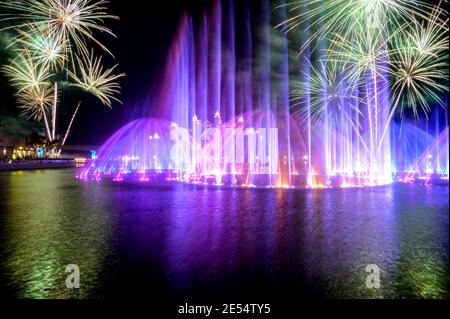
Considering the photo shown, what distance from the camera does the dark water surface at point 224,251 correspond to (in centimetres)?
502

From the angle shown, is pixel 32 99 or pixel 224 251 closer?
pixel 224 251

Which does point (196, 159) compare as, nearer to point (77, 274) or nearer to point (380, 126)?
point (380, 126)

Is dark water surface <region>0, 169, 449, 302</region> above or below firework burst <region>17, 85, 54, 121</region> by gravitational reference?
below

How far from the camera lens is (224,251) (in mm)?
6781

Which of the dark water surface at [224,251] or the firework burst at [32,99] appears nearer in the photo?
the dark water surface at [224,251]

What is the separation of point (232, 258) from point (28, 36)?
31375mm

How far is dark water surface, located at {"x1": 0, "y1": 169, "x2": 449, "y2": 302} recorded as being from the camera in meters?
5.02

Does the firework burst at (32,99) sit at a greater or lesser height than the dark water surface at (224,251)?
greater

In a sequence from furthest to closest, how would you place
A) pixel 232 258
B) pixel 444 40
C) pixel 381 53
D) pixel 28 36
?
1. pixel 28 36
2. pixel 381 53
3. pixel 444 40
4. pixel 232 258

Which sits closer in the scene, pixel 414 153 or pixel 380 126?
pixel 380 126

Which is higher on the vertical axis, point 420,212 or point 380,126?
point 380,126

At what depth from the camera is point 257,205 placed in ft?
42.9

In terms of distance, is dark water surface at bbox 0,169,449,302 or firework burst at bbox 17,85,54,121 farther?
firework burst at bbox 17,85,54,121
